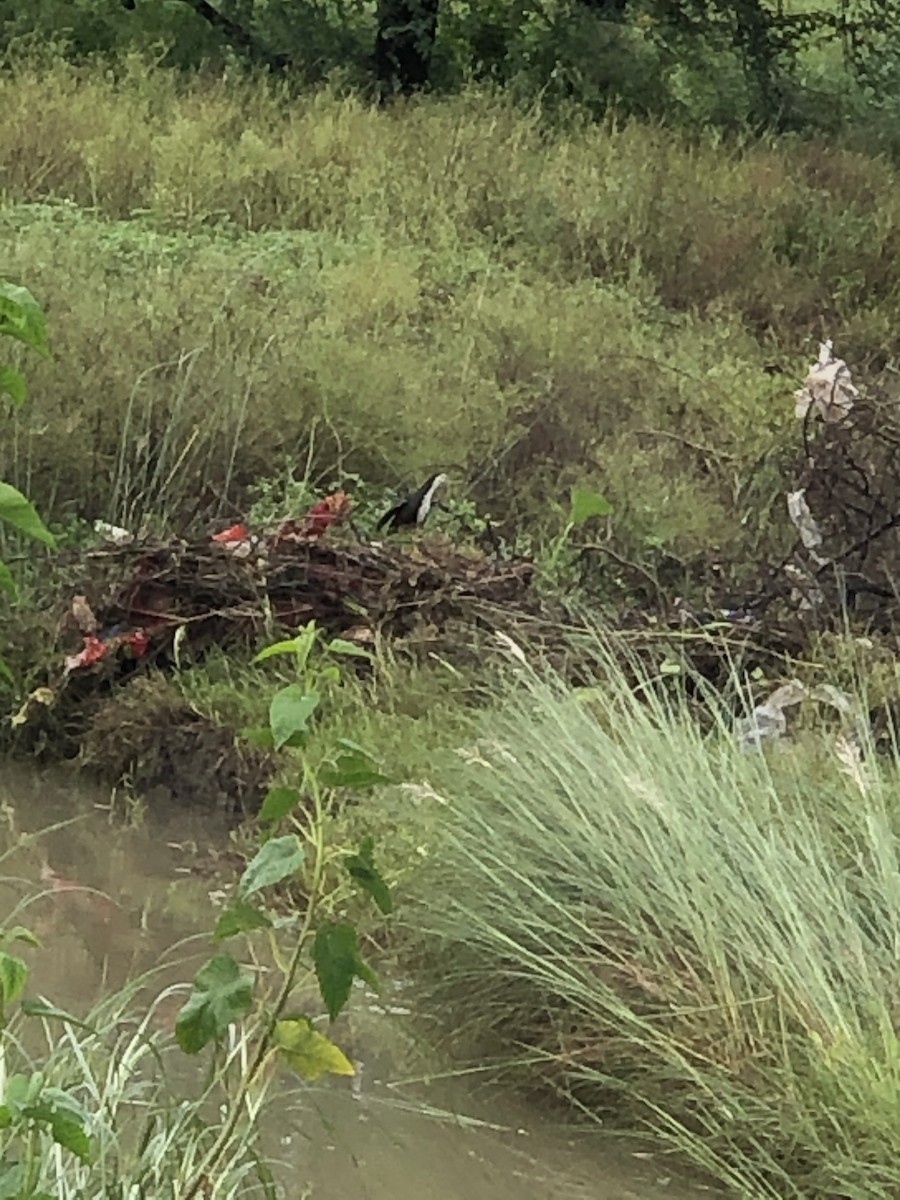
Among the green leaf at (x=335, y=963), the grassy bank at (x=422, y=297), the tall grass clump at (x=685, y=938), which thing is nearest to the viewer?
the green leaf at (x=335, y=963)

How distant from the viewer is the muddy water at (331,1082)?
7.70 feet

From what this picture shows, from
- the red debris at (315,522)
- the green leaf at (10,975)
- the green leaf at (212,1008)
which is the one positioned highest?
the green leaf at (10,975)

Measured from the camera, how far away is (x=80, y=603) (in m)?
3.96

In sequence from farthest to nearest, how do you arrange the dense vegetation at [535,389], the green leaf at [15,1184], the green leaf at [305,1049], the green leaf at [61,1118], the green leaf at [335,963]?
the dense vegetation at [535,389]
the green leaf at [305,1049]
the green leaf at [335,963]
the green leaf at [15,1184]
the green leaf at [61,1118]

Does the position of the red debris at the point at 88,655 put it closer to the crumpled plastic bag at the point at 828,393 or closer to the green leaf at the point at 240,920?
the crumpled plastic bag at the point at 828,393

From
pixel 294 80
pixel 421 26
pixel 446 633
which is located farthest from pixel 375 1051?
pixel 421 26

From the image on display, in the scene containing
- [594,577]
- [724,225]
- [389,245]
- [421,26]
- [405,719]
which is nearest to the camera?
[405,719]

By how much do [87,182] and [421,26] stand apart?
3.03m

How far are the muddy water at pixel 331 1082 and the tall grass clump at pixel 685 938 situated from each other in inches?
3.3

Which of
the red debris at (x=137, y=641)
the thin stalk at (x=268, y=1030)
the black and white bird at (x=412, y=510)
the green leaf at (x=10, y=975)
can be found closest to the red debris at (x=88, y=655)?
the red debris at (x=137, y=641)

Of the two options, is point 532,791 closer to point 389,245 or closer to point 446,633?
point 446,633

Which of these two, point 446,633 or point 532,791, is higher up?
point 532,791

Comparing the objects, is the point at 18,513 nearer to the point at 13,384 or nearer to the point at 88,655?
the point at 13,384

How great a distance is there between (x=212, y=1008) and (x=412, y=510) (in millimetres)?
3062
